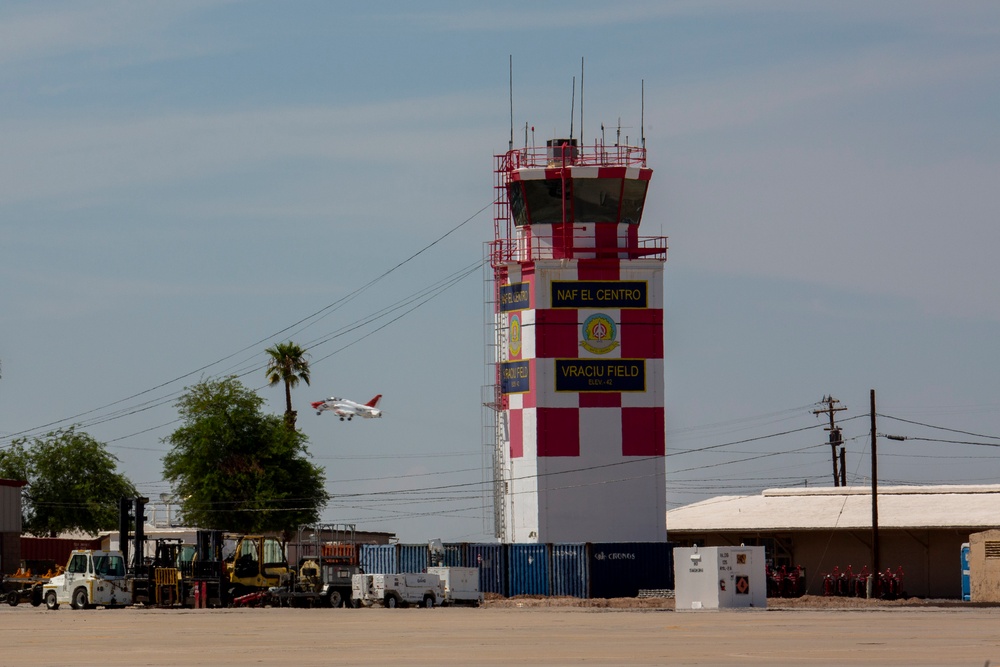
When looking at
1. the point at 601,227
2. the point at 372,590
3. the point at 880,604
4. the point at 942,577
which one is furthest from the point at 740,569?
the point at 601,227

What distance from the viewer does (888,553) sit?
7112cm

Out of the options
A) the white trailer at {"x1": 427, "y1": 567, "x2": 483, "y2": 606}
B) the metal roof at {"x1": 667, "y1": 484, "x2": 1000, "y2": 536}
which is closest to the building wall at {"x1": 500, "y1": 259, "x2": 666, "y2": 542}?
the metal roof at {"x1": 667, "y1": 484, "x2": 1000, "y2": 536}

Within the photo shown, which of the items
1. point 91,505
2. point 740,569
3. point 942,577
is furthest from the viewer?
point 91,505

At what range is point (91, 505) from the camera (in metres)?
97.6

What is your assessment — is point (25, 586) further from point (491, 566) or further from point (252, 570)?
point (491, 566)

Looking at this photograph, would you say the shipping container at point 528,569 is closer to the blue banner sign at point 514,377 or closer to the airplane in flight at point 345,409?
the blue banner sign at point 514,377

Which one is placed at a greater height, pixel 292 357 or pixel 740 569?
pixel 292 357

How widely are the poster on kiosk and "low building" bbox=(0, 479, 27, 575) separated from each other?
34.6 meters

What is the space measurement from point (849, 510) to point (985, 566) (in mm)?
10753

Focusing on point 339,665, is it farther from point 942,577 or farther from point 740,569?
point 942,577

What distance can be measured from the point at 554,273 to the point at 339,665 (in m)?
48.1

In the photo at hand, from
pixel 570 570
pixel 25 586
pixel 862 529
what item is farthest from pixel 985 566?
pixel 25 586

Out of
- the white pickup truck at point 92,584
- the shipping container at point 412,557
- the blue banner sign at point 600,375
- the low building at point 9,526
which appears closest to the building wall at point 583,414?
the blue banner sign at point 600,375

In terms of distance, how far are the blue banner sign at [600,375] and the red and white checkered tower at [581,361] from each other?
0.15 feet
